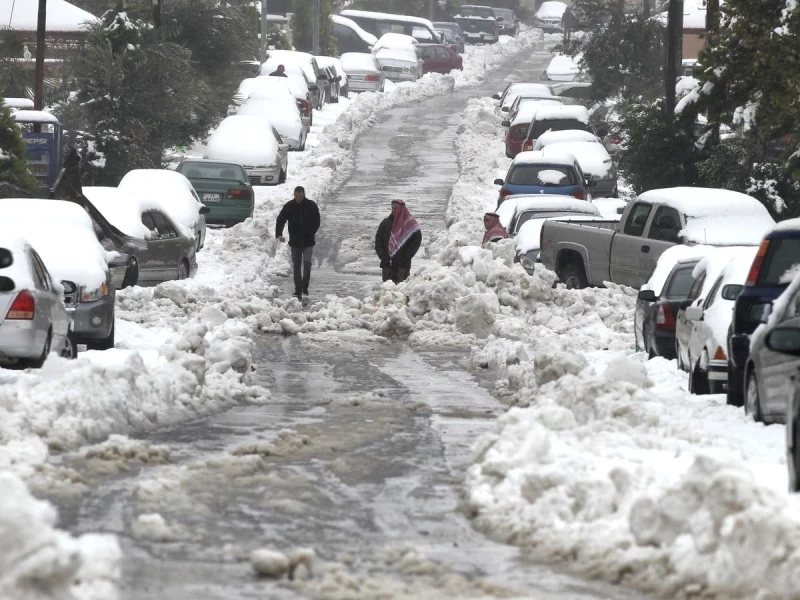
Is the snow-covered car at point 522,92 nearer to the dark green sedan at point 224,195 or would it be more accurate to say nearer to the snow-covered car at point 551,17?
the dark green sedan at point 224,195

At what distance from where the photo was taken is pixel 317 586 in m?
7.42

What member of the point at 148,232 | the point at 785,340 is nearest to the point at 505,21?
the point at 148,232

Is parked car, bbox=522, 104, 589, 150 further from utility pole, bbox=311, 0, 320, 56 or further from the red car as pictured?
the red car

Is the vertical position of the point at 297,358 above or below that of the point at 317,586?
below

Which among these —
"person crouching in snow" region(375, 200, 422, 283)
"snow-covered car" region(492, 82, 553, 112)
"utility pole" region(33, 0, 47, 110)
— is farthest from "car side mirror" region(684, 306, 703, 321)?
"snow-covered car" region(492, 82, 553, 112)

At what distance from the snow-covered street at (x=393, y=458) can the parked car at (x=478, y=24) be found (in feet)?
222

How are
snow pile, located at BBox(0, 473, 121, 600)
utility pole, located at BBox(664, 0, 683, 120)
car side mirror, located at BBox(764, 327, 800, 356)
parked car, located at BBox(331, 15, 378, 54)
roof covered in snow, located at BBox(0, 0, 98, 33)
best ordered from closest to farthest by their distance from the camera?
snow pile, located at BBox(0, 473, 121, 600)
car side mirror, located at BBox(764, 327, 800, 356)
utility pole, located at BBox(664, 0, 683, 120)
roof covered in snow, located at BBox(0, 0, 98, 33)
parked car, located at BBox(331, 15, 378, 54)

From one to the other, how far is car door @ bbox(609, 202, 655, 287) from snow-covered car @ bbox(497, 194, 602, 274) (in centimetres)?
306

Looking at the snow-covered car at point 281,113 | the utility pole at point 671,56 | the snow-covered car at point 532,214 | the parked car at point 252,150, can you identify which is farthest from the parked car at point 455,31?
the snow-covered car at point 532,214

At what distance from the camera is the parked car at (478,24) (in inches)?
3494

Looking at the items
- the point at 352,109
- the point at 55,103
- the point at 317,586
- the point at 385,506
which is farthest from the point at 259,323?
the point at 352,109

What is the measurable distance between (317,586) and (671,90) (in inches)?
1072

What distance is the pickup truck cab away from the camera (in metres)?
20.6

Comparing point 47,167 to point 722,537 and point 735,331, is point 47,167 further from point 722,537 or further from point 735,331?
point 722,537
